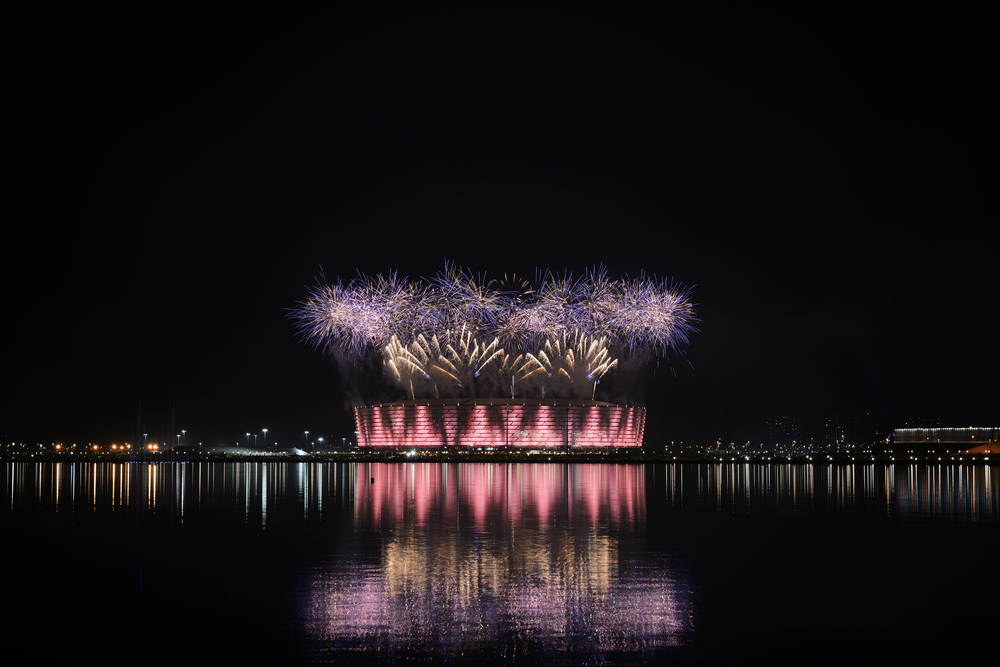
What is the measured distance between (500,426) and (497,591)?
11811cm

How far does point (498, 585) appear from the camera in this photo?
1622 centimetres

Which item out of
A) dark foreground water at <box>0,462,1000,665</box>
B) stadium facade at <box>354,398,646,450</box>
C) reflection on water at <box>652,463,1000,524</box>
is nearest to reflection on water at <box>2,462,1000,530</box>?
reflection on water at <box>652,463,1000,524</box>

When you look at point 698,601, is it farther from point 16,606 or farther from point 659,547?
point 16,606

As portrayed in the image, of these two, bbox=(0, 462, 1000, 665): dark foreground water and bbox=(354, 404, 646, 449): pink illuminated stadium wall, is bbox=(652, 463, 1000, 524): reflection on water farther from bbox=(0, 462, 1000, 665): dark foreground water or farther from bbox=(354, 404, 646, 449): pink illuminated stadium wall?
bbox=(354, 404, 646, 449): pink illuminated stadium wall

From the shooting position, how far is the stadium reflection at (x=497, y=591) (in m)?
12.3

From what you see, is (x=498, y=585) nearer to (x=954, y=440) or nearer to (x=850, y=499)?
→ (x=850, y=499)

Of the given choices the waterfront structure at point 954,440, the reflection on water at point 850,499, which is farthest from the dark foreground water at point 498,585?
the waterfront structure at point 954,440

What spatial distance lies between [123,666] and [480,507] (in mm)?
21433

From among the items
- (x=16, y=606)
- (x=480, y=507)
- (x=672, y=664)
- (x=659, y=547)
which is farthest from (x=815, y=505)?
(x=16, y=606)

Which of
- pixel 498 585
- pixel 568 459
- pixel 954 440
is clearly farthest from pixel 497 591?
pixel 954 440

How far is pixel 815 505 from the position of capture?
3525 cm

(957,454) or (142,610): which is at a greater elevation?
(142,610)

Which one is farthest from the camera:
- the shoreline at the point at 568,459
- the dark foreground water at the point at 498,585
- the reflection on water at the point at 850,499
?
the shoreline at the point at 568,459

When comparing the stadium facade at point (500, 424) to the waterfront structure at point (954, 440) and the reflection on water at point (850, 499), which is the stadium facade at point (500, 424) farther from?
the reflection on water at point (850, 499)
